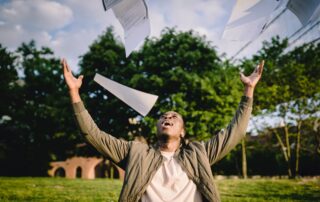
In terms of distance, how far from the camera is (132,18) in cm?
309

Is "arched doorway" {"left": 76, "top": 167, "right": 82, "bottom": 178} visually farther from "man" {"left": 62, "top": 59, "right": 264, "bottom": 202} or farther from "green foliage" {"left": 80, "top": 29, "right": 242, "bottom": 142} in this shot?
"man" {"left": 62, "top": 59, "right": 264, "bottom": 202}

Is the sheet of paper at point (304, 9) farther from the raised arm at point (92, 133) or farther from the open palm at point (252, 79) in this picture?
the raised arm at point (92, 133)

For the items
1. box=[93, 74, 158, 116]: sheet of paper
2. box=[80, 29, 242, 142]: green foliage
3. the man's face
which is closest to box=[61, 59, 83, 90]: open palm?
box=[93, 74, 158, 116]: sheet of paper


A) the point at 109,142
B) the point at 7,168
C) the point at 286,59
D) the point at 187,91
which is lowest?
the point at 7,168

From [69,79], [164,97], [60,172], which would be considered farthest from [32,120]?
[69,79]

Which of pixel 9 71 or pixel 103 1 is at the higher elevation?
pixel 9 71

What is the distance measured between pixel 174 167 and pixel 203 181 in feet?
1.00

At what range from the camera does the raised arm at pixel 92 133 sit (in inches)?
111

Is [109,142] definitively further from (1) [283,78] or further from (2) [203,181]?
(1) [283,78]

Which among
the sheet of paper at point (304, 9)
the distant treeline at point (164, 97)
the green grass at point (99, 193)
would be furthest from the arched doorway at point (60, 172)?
the sheet of paper at point (304, 9)

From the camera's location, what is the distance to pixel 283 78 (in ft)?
78.5

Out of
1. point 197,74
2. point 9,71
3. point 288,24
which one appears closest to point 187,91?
point 197,74

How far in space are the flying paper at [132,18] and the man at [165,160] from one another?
2.28ft

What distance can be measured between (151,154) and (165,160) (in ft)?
0.50
